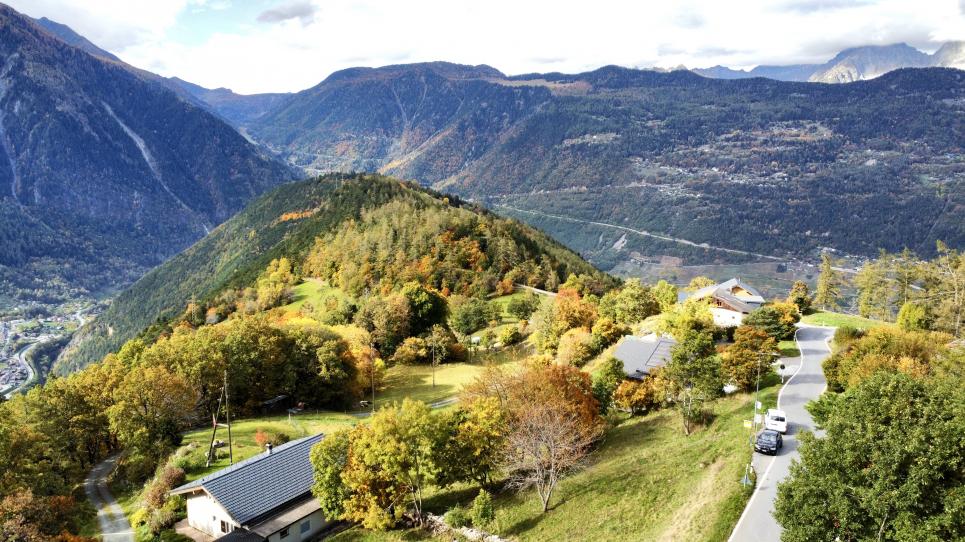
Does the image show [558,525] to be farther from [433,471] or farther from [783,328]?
[783,328]

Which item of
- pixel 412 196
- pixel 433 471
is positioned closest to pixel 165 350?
pixel 433 471

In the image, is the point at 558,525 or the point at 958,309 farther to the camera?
the point at 958,309

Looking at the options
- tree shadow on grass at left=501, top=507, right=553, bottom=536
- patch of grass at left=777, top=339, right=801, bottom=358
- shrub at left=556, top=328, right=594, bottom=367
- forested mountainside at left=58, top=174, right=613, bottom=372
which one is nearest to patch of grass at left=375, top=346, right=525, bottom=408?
shrub at left=556, top=328, right=594, bottom=367

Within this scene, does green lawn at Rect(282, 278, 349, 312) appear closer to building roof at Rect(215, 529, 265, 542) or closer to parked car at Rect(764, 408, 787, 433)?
building roof at Rect(215, 529, 265, 542)

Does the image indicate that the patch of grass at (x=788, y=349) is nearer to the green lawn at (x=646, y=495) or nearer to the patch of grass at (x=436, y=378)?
the green lawn at (x=646, y=495)

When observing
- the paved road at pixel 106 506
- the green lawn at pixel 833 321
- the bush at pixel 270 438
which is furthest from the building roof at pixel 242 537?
the green lawn at pixel 833 321

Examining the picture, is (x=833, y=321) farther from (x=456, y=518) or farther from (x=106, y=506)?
(x=106, y=506)

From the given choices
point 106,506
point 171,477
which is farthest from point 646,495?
point 106,506
